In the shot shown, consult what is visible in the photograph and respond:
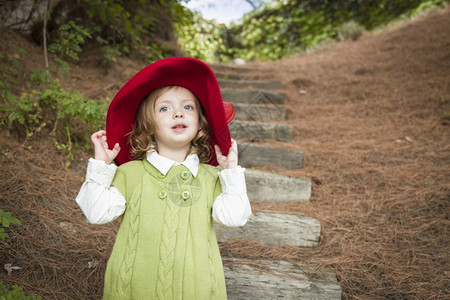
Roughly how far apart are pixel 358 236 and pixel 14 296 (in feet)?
6.97

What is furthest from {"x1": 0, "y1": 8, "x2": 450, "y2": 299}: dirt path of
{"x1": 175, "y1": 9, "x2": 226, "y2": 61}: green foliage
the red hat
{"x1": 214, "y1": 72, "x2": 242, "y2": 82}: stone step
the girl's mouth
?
{"x1": 175, "y1": 9, "x2": 226, "y2": 61}: green foliage

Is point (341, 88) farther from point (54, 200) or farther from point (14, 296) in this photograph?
point (14, 296)

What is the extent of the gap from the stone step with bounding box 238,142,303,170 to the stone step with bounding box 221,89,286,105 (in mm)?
1459

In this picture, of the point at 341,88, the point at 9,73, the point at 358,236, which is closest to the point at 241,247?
the point at 358,236

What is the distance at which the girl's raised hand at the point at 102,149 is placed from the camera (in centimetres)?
144

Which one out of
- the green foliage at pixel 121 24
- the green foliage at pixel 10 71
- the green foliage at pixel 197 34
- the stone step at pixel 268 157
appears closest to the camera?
the green foliage at pixel 10 71

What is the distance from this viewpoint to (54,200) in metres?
2.22

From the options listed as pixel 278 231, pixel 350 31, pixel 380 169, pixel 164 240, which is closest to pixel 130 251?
pixel 164 240

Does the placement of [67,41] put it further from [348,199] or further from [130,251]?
[348,199]

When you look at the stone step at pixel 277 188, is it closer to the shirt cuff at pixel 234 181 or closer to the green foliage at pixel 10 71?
the shirt cuff at pixel 234 181

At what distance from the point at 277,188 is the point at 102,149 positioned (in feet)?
5.66

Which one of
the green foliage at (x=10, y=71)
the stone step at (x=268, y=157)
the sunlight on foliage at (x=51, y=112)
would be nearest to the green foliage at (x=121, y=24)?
the green foliage at (x=10, y=71)

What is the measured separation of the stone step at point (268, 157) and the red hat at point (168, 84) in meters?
1.59

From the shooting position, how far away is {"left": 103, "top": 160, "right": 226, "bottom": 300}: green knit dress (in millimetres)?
1361
